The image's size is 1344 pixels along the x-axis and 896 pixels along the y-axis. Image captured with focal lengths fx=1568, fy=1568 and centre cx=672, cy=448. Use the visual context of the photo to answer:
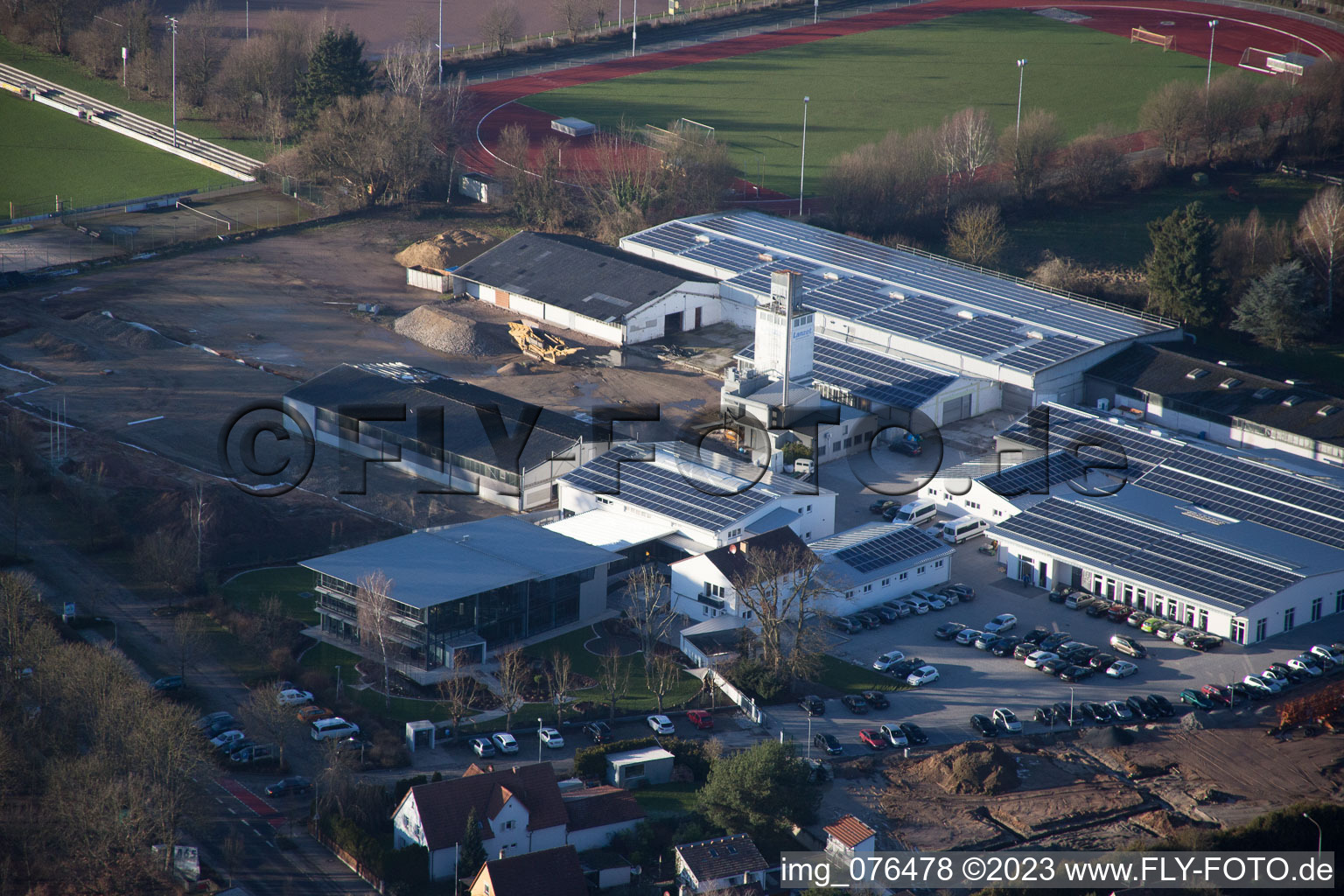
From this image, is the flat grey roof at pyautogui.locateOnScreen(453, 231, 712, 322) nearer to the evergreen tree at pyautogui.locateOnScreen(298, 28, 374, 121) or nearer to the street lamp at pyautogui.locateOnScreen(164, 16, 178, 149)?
the evergreen tree at pyautogui.locateOnScreen(298, 28, 374, 121)

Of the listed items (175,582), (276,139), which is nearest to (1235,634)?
(175,582)

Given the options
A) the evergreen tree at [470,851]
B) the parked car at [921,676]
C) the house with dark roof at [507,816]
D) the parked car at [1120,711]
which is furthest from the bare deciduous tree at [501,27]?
the evergreen tree at [470,851]

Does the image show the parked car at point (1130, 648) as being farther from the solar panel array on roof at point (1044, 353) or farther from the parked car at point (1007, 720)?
the solar panel array on roof at point (1044, 353)

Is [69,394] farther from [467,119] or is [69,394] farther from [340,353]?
[467,119]

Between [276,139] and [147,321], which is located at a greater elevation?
[276,139]

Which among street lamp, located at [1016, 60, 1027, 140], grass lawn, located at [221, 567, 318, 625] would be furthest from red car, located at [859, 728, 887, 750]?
street lamp, located at [1016, 60, 1027, 140]

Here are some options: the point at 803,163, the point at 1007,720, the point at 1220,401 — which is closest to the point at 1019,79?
the point at 803,163

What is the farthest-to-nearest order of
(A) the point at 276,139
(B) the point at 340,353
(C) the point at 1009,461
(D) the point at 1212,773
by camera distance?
(A) the point at 276,139 < (B) the point at 340,353 < (C) the point at 1009,461 < (D) the point at 1212,773
